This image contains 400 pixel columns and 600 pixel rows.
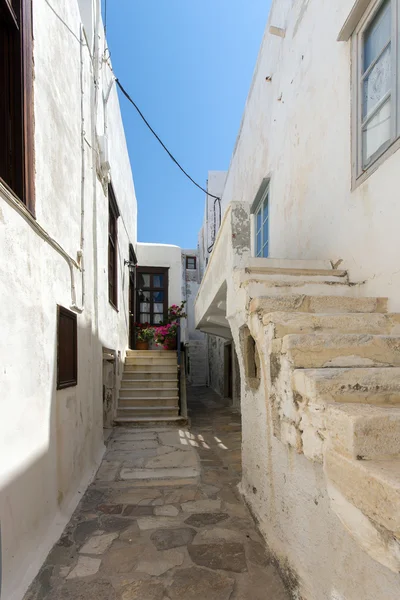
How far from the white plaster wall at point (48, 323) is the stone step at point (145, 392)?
236 cm

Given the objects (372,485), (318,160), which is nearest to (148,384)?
(318,160)

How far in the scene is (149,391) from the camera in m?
6.96

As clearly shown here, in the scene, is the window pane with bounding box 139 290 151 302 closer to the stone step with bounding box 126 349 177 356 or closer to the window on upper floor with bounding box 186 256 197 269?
the stone step with bounding box 126 349 177 356

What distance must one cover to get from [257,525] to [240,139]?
7778 millimetres

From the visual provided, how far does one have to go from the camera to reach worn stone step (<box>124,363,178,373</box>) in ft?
24.9

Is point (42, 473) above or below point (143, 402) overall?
above

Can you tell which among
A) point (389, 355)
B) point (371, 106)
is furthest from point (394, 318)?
point (371, 106)

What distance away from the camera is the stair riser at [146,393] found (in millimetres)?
6855

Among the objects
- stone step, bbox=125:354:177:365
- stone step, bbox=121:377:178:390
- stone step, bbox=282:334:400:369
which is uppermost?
stone step, bbox=282:334:400:369

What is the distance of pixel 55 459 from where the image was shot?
274cm

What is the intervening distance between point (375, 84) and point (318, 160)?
3.40ft

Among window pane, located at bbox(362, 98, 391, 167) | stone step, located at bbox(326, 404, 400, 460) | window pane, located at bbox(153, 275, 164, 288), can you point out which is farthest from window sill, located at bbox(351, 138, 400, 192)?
window pane, located at bbox(153, 275, 164, 288)

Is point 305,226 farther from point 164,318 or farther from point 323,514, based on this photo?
point 164,318

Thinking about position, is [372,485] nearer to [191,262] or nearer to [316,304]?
[316,304]
